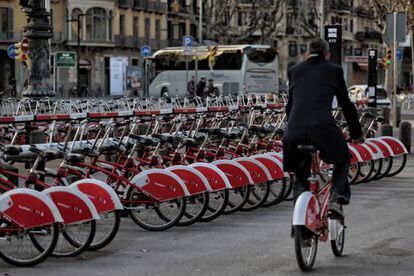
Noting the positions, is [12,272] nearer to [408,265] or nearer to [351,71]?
[408,265]

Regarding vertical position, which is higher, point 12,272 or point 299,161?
point 299,161

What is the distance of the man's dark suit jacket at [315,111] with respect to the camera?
8367mm

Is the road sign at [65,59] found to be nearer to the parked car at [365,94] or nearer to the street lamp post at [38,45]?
the street lamp post at [38,45]

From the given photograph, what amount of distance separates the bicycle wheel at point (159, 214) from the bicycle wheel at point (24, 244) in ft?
6.26

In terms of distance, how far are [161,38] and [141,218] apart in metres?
75.2

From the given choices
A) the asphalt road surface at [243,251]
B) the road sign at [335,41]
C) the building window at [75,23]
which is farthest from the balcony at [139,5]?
the asphalt road surface at [243,251]

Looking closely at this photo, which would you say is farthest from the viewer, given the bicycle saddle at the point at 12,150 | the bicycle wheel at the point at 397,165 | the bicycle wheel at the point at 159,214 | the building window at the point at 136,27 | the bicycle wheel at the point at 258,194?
the building window at the point at 136,27

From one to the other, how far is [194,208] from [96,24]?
6649cm

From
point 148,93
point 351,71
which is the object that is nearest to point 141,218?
point 148,93

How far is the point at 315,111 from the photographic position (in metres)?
8.41

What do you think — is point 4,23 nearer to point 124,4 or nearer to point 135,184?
point 124,4

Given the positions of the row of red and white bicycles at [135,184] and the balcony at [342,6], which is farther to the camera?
the balcony at [342,6]

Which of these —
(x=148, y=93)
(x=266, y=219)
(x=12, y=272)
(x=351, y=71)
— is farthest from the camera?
(x=351, y=71)

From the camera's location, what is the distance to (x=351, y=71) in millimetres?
92938
